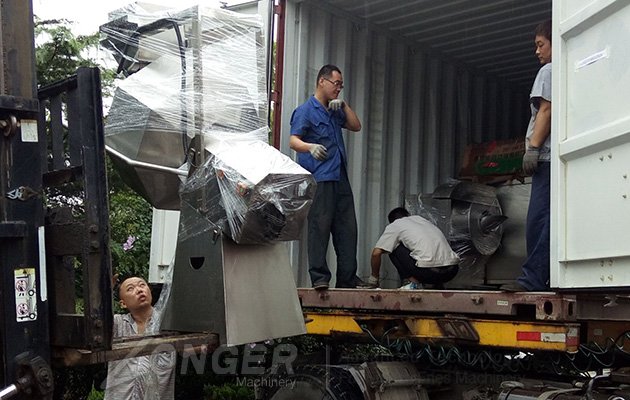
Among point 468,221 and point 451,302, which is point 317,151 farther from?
point 451,302

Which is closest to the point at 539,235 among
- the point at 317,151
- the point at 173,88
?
the point at 317,151

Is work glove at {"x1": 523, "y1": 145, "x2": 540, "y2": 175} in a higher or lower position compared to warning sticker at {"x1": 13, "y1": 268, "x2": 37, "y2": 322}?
higher

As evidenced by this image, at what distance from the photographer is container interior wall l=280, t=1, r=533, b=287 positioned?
19.0ft

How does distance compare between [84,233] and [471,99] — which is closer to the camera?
[84,233]

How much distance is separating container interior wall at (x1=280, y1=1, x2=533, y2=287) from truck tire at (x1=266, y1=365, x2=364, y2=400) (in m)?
0.93

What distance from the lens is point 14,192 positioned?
290 centimetres

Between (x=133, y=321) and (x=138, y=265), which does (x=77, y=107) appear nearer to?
(x=133, y=321)

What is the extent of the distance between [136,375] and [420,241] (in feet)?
7.53

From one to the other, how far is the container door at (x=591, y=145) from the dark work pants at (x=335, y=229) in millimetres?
2091

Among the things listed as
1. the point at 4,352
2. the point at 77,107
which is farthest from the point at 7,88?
the point at 4,352

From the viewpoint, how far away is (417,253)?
18.0 ft

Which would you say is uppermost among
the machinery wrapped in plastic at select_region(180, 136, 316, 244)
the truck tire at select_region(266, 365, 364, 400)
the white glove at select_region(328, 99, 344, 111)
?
the white glove at select_region(328, 99, 344, 111)

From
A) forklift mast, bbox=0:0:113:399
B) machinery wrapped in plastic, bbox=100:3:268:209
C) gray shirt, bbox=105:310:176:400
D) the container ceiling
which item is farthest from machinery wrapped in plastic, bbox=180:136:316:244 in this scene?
the container ceiling

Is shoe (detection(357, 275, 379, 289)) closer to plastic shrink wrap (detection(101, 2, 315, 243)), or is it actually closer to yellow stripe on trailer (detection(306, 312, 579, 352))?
yellow stripe on trailer (detection(306, 312, 579, 352))
